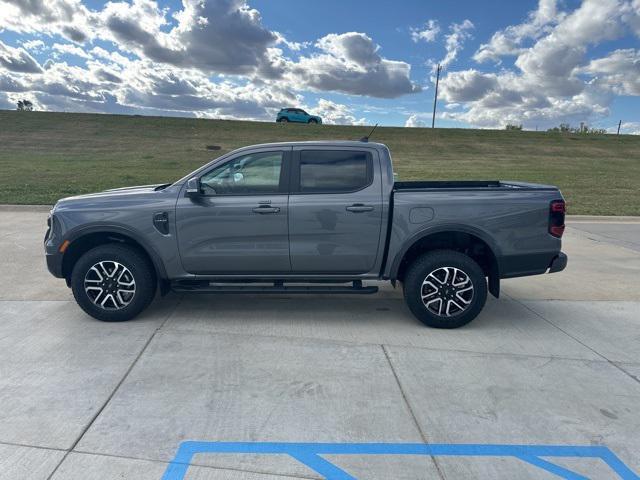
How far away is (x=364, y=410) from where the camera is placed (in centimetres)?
318

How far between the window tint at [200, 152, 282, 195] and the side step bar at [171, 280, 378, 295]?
0.97m

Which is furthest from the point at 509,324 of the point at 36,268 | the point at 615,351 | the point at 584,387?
the point at 36,268

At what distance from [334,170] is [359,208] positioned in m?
0.49

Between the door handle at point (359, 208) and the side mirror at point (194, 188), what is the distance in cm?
146

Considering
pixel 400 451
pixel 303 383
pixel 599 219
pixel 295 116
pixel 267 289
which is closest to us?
pixel 400 451

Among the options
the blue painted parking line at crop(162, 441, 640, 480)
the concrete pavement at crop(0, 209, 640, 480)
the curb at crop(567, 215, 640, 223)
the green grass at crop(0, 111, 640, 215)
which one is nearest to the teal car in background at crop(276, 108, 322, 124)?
the green grass at crop(0, 111, 640, 215)

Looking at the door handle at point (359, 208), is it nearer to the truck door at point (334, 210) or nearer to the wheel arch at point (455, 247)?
the truck door at point (334, 210)

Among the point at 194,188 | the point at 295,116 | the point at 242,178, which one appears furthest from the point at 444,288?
the point at 295,116

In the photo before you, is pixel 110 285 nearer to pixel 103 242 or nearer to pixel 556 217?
pixel 103 242

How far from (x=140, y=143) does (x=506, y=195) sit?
2601cm

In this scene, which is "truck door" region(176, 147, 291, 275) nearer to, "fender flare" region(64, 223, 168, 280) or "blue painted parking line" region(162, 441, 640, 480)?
"fender flare" region(64, 223, 168, 280)

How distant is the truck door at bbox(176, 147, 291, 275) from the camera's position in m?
4.55

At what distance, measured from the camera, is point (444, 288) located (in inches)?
180

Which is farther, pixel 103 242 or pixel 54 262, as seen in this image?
pixel 103 242
